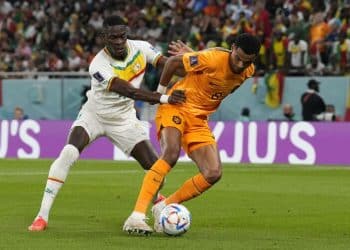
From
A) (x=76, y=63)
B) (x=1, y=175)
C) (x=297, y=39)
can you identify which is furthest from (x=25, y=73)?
(x=1, y=175)

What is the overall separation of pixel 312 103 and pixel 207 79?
13.3 meters

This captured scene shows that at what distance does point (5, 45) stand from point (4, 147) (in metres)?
6.75

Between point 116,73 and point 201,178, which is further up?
point 116,73

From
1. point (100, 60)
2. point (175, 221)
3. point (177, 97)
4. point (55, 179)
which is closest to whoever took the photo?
point (175, 221)

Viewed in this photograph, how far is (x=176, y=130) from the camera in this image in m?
11.0

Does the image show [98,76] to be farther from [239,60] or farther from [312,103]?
[312,103]

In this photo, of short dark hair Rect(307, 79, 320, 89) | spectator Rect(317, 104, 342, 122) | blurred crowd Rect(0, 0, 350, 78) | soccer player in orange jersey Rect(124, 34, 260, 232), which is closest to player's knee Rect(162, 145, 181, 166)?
soccer player in orange jersey Rect(124, 34, 260, 232)

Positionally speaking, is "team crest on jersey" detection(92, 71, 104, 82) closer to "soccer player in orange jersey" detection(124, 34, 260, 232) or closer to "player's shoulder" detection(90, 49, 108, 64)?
"player's shoulder" detection(90, 49, 108, 64)

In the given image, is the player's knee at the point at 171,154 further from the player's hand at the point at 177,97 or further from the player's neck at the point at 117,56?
the player's neck at the point at 117,56

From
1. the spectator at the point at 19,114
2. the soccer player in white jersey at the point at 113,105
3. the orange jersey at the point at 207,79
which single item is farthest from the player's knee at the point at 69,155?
the spectator at the point at 19,114

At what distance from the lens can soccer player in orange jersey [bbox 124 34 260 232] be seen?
1069 cm

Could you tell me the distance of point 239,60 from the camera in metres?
10.8

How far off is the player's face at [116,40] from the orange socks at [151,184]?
146 cm

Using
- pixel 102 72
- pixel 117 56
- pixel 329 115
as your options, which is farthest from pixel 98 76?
pixel 329 115
